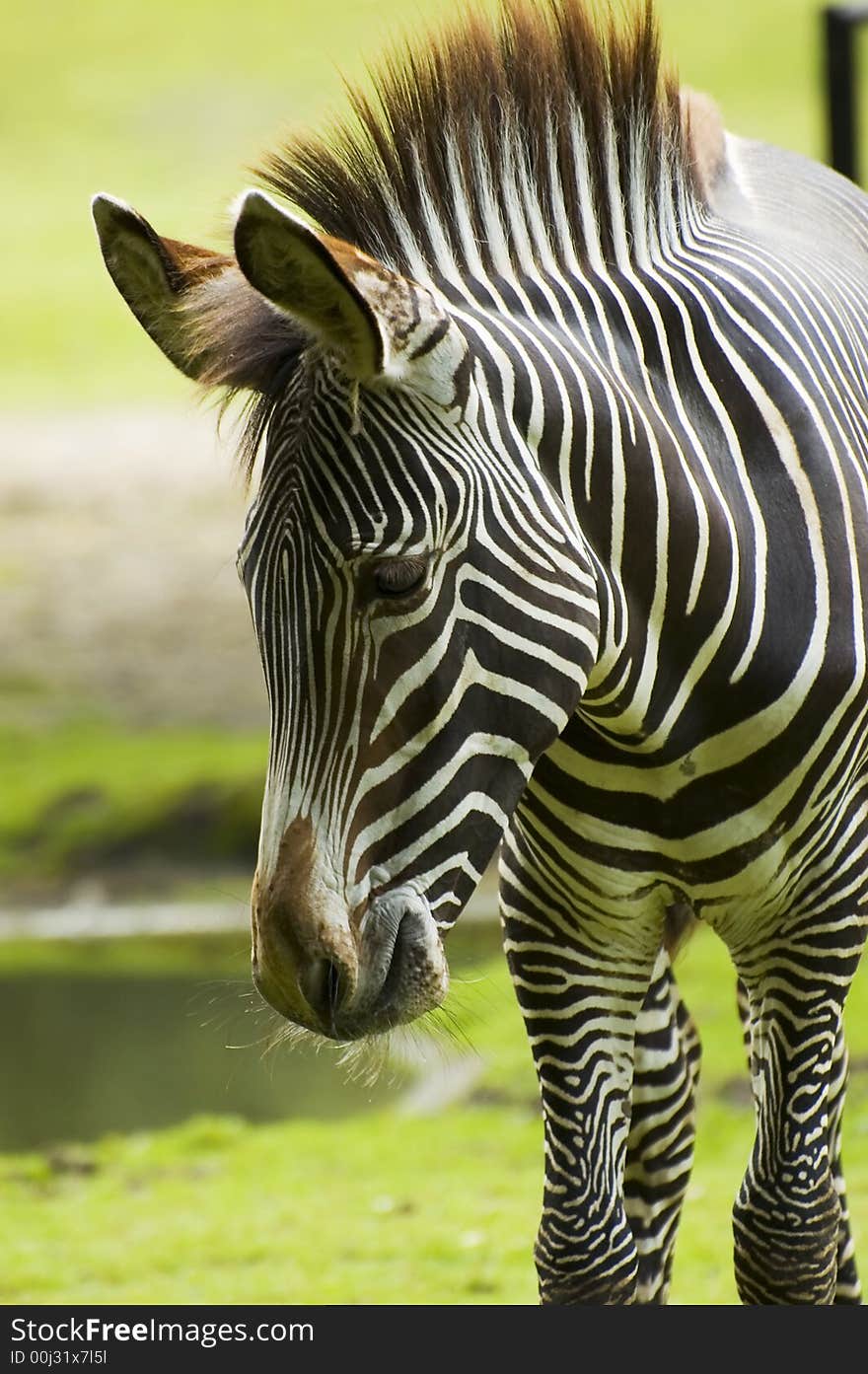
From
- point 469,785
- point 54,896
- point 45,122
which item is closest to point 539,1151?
point 469,785

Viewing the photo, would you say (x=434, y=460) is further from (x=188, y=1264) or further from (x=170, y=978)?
(x=170, y=978)

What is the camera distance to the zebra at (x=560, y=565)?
264 cm

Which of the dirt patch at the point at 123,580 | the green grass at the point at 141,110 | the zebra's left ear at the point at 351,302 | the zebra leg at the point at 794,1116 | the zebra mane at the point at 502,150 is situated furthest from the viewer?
the green grass at the point at 141,110

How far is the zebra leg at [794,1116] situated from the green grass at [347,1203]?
1.30 meters

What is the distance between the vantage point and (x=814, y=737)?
10.7 ft

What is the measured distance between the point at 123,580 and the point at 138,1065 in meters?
9.64

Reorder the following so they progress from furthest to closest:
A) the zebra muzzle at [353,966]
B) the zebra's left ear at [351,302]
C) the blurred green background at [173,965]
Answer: the blurred green background at [173,965]
the zebra muzzle at [353,966]
the zebra's left ear at [351,302]

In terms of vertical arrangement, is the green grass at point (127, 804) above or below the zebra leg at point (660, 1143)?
above

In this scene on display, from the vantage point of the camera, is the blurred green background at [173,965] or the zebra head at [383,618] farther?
the blurred green background at [173,965]

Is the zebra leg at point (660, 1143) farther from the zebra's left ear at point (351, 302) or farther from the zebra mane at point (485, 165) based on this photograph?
the zebra's left ear at point (351, 302)

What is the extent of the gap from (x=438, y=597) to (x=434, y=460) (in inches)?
8.4

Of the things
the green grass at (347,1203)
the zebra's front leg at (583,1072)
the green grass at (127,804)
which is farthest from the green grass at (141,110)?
the zebra's front leg at (583,1072)

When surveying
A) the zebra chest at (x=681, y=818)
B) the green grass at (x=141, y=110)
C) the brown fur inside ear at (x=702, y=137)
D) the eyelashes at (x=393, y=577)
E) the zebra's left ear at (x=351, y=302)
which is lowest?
the zebra chest at (x=681, y=818)

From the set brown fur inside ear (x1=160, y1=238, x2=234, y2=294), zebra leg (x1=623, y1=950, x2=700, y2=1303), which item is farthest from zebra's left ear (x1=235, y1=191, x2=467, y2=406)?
zebra leg (x1=623, y1=950, x2=700, y2=1303)
